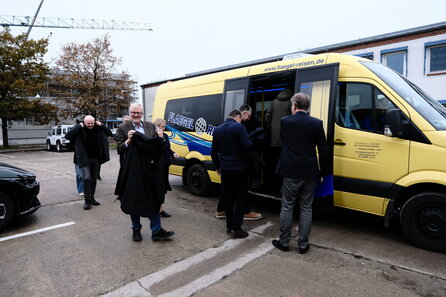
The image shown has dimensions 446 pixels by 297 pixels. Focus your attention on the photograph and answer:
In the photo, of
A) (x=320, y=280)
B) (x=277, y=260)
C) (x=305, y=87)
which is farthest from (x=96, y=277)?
(x=305, y=87)

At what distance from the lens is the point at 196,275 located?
3.24m

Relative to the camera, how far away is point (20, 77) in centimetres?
2395

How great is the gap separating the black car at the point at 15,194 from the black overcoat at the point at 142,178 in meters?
Answer: 1.91

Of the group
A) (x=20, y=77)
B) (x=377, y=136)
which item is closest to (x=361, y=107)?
(x=377, y=136)

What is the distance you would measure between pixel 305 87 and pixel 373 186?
177 cm

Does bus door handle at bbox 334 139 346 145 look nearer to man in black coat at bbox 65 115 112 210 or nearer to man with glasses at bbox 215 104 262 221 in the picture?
man with glasses at bbox 215 104 262 221

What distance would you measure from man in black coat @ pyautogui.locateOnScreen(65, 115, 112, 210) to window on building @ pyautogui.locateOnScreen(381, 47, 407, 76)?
15284 millimetres

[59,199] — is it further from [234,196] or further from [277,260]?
[277,260]

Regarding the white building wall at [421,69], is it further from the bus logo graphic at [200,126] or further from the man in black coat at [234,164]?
the man in black coat at [234,164]

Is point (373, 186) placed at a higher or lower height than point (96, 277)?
higher

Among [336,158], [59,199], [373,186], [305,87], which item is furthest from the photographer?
[59,199]

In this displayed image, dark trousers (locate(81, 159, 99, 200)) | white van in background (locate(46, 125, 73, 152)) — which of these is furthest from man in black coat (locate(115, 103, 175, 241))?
white van in background (locate(46, 125, 73, 152))

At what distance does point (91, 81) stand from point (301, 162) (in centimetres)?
2859

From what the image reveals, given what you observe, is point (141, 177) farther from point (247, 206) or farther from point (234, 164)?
point (247, 206)
